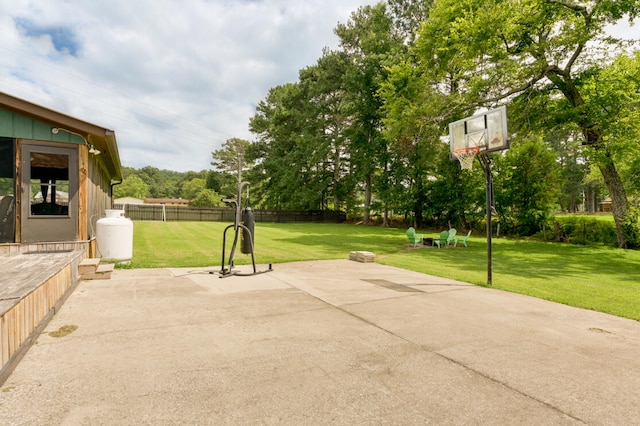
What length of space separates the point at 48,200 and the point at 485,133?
Result: 34.1ft

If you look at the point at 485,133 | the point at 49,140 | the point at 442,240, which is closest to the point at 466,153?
the point at 485,133

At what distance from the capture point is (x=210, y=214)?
1244 inches

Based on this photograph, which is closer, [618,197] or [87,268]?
[87,268]

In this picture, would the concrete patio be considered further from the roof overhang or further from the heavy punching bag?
the roof overhang

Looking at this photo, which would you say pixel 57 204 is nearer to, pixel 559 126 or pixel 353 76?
pixel 559 126

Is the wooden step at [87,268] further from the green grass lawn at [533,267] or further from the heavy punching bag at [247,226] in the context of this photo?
the heavy punching bag at [247,226]

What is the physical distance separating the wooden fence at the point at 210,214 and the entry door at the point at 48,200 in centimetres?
1996

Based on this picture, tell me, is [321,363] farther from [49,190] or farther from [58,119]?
[49,190]

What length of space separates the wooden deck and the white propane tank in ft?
6.60

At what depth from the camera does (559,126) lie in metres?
15.5

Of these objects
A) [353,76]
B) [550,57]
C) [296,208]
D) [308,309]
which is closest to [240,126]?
[296,208]

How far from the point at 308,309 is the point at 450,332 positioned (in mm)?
1900

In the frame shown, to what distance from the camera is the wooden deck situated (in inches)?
102

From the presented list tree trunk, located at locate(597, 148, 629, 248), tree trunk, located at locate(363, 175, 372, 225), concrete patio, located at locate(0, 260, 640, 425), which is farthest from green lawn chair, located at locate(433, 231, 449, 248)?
tree trunk, located at locate(363, 175, 372, 225)
